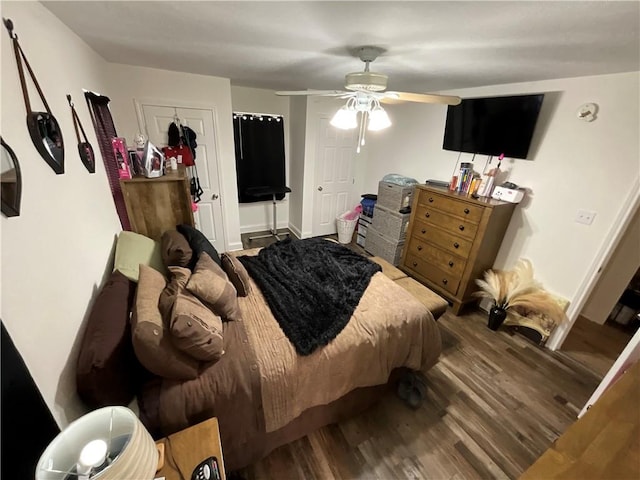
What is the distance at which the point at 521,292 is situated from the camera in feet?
8.09

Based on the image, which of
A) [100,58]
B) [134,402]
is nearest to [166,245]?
[134,402]

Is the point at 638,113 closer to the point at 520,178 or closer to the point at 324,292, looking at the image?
the point at 520,178

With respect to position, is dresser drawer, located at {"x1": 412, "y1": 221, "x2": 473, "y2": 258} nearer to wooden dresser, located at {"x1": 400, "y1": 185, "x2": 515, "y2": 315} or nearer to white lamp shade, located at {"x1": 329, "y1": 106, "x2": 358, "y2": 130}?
wooden dresser, located at {"x1": 400, "y1": 185, "x2": 515, "y2": 315}

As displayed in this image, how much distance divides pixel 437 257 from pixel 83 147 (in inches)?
122

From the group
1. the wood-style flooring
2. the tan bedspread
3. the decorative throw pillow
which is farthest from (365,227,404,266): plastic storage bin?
the decorative throw pillow

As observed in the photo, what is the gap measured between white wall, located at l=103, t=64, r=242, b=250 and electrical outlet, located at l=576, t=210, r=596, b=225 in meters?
3.50

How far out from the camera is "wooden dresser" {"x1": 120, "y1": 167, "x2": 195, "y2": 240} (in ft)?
6.73

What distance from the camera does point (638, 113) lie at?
6.03 ft

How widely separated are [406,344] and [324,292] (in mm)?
641

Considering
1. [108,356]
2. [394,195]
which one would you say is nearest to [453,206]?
[394,195]

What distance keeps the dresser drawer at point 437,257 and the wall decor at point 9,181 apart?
10.0ft

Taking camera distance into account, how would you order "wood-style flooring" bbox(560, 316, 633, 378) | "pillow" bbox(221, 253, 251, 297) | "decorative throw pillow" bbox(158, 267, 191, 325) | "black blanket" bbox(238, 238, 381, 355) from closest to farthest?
"decorative throw pillow" bbox(158, 267, 191, 325), "black blanket" bbox(238, 238, 381, 355), "pillow" bbox(221, 253, 251, 297), "wood-style flooring" bbox(560, 316, 633, 378)

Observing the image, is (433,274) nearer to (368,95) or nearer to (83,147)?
(368,95)

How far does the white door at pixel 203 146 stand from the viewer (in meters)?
2.77
